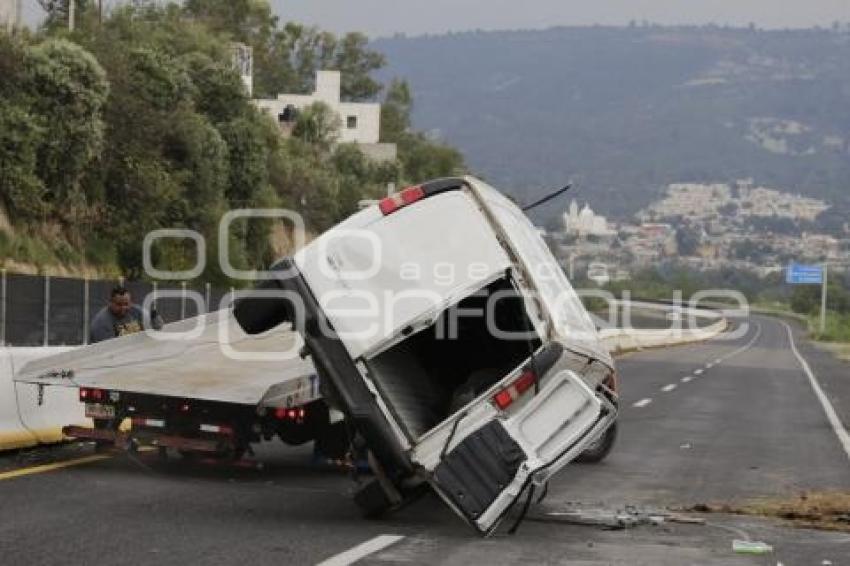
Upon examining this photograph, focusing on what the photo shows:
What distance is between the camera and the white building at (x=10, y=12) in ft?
164

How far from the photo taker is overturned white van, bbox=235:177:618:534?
10727 mm

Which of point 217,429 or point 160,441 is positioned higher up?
point 217,429

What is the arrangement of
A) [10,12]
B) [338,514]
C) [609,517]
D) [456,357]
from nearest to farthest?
[338,514], [609,517], [456,357], [10,12]

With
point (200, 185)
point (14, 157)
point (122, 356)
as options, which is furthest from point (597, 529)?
point (200, 185)

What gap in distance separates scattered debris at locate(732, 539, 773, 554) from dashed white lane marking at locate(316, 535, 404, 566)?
7.68ft

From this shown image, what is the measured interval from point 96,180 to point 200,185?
5477 millimetres

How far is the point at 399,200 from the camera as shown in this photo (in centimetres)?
1179

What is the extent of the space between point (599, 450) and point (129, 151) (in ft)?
107

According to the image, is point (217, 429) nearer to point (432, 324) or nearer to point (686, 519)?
point (432, 324)

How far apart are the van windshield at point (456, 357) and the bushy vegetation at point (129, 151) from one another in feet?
87.5

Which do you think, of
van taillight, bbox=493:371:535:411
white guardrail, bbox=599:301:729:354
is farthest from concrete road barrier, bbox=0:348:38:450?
white guardrail, bbox=599:301:729:354

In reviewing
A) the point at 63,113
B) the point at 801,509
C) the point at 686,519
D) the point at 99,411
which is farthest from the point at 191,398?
the point at 63,113

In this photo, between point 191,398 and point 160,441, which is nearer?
point 191,398

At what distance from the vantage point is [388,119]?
142 metres
